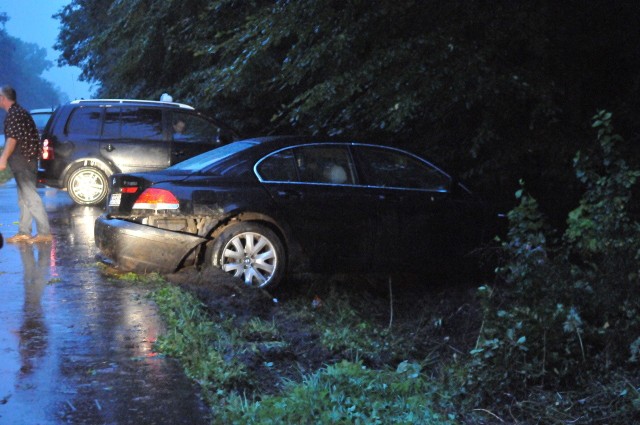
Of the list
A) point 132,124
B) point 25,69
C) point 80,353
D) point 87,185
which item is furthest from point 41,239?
point 25,69

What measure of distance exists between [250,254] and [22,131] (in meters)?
4.19

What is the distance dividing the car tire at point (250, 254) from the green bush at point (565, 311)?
9.51ft

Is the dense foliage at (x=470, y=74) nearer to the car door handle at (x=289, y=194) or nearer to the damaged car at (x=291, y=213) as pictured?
the damaged car at (x=291, y=213)

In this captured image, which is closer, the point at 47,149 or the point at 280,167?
the point at 280,167

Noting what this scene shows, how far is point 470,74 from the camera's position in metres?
11.0

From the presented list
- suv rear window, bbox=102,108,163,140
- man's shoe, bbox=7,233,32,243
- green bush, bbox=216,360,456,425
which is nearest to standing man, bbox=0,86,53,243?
man's shoe, bbox=7,233,32,243

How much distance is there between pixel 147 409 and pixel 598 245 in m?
3.27

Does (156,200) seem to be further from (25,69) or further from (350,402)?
(25,69)

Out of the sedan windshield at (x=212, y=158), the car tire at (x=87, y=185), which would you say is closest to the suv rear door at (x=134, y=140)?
the car tire at (x=87, y=185)

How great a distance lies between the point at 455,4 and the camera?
11453 millimetres

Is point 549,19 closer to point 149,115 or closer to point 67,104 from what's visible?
point 149,115

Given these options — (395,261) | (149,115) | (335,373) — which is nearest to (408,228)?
(395,261)

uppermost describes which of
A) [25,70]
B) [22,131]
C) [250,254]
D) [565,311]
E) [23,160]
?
[25,70]

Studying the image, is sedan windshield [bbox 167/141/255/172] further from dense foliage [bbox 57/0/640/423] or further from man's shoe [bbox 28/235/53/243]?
man's shoe [bbox 28/235/53/243]
